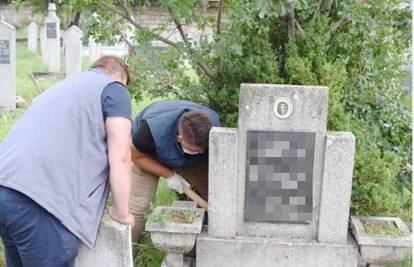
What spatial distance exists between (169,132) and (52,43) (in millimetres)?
11489

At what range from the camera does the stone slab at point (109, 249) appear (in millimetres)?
2613

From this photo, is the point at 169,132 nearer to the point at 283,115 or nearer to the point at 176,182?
the point at 176,182

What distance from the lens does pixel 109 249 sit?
265cm

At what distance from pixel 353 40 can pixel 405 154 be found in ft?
3.17

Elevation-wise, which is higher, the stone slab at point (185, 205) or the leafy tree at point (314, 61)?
the leafy tree at point (314, 61)

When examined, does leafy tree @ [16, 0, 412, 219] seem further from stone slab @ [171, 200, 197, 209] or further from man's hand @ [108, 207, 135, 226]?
man's hand @ [108, 207, 135, 226]

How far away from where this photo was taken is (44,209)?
2301 mm

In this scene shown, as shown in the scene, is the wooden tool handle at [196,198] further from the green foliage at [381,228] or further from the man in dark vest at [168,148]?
the green foliage at [381,228]

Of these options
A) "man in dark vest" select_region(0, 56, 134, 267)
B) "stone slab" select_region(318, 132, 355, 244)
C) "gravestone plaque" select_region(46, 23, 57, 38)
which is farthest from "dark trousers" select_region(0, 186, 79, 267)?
"gravestone plaque" select_region(46, 23, 57, 38)

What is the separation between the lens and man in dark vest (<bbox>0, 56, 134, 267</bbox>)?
229cm

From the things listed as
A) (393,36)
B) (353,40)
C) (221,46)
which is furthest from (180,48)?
(393,36)

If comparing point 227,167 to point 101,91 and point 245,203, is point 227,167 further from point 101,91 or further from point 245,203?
point 101,91

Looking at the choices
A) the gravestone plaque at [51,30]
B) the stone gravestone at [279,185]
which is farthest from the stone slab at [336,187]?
the gravestone plaque at [51,30]

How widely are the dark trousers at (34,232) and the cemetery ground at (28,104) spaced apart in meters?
1.32
